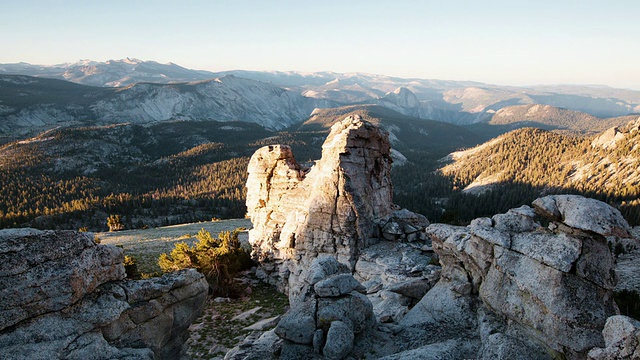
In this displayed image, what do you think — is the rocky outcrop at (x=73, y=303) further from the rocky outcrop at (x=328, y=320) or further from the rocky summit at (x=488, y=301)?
the rocky outcrop at (x=328, y=320)

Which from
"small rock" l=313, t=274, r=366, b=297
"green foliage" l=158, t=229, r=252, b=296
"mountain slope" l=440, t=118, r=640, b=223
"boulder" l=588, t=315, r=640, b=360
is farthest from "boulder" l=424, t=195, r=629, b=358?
"mountain slope" l=440, t=118, r=640, b=223

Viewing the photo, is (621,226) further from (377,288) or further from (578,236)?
(377,288)

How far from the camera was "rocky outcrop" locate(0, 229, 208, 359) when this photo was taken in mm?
10866

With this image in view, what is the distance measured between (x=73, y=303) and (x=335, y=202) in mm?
21163

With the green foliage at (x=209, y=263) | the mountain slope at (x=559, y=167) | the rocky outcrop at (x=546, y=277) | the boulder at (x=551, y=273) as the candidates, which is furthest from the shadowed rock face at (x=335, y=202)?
the mountain slope at (x=559, y=167)

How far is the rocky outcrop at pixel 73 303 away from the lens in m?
10.9

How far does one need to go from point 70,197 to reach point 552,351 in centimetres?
14347

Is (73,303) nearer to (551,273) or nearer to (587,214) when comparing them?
(551,273)

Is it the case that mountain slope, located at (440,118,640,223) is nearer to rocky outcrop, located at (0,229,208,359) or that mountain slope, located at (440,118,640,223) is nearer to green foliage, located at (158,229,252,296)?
green foliage, located at (158,229,252,296)

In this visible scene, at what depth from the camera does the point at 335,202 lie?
30578mm

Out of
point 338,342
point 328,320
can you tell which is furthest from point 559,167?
point 338,342

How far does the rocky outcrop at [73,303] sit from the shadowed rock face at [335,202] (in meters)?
17.0

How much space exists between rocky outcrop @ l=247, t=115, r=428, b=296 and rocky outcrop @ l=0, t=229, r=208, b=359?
15.4m

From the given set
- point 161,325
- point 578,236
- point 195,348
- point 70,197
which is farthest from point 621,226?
point 70,197
